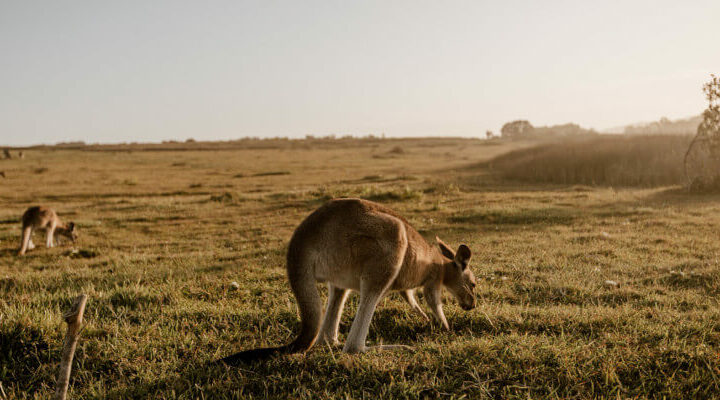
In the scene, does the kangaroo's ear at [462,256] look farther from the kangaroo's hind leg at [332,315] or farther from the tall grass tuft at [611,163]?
the tall grass tuft at [611,163]

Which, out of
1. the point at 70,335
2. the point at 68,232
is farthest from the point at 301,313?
the point at 68,232

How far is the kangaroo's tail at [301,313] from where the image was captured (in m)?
3.24

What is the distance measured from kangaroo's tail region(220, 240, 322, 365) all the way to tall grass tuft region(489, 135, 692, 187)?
24.1 meters

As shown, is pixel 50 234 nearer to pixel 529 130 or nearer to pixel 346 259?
pixel 346 259

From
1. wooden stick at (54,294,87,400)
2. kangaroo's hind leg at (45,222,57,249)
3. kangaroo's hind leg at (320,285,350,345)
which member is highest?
wooden stick at (54,294,87,400)

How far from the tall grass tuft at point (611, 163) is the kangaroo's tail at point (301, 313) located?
2411 centimetres

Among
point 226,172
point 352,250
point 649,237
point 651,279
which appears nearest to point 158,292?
point 352,250

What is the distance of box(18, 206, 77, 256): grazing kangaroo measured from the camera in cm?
1116

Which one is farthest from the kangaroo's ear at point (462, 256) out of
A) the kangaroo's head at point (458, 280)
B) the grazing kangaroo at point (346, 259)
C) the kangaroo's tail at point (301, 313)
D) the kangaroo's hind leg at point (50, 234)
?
the kangaroo's hind leg at point (50, 234)

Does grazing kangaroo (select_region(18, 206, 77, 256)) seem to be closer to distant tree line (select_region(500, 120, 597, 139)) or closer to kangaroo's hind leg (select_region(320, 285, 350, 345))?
kangaroo's hind leg (select_region(320, 285, 350, 345))

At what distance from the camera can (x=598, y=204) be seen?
15141 mm

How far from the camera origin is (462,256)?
14.4 feet

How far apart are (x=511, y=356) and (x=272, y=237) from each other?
8.41 m

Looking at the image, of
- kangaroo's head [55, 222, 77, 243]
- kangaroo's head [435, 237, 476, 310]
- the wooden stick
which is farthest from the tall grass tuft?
the wooden stick
